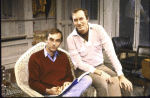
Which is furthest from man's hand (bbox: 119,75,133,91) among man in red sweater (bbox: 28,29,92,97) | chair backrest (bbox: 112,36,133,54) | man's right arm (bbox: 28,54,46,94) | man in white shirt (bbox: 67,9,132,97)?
chair backrest (bbox: 112,36,133,54)

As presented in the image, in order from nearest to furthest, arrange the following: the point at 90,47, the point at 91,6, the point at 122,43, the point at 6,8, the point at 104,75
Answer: the point at 104,75 → the point at 90,47 → the point at 91,6 → the point at 122,43 → the point at 6,8

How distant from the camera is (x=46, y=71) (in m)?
1.33

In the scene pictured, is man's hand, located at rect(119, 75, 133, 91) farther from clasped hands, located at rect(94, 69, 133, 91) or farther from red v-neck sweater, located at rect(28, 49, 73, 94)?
red v-neck sweater, located at rect(28, 49, 73, 94)

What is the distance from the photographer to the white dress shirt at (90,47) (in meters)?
1.44

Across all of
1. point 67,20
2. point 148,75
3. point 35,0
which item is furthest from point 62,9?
point 148,75

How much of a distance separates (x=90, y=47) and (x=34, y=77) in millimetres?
463

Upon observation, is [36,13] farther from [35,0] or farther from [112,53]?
[112,53]

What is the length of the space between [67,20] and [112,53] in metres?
2.42

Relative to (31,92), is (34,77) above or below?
above

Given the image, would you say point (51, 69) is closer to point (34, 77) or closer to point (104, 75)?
point (34, 77)

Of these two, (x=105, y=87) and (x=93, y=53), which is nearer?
(x=105, y=87)

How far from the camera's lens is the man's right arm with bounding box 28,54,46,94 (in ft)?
4.13

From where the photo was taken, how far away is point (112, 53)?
4.75ft

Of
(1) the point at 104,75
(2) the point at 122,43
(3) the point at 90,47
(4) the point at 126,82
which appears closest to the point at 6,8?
(2) the point at 122,43
